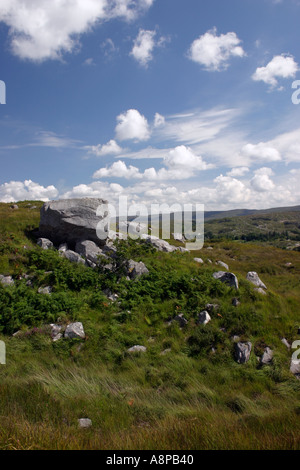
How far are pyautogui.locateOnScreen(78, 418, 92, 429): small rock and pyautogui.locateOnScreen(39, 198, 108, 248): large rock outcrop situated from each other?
1189 cm

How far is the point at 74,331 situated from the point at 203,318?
4.58 m

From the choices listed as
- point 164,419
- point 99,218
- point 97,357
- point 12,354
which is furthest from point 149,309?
point 99,218

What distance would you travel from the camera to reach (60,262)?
13.1 meters

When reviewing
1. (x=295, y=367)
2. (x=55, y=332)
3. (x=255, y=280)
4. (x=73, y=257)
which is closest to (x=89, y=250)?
(x=73, y=257)

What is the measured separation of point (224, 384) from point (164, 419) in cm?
283

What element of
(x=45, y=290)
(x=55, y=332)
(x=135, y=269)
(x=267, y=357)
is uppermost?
(x=135, y=269)

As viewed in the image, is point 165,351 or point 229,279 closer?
point 165,351

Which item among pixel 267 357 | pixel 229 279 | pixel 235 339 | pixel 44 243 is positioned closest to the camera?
pixel 267 357

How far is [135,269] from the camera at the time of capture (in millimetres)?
13203

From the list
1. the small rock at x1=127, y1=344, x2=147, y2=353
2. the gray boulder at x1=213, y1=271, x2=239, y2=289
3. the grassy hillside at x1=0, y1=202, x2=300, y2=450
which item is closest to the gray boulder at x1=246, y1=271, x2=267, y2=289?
the grassy hillside at x1=0, y1=202, x2=300, y2=450

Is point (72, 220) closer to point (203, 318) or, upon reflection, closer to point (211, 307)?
point (211, 307)

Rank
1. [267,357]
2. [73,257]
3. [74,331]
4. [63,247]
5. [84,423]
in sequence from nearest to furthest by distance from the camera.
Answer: [84,423], [267,357], [74,331], [73,257], [63,247]

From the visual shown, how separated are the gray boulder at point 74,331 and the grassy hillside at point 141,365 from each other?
0.81 ft

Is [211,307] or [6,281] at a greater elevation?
[6,281]
